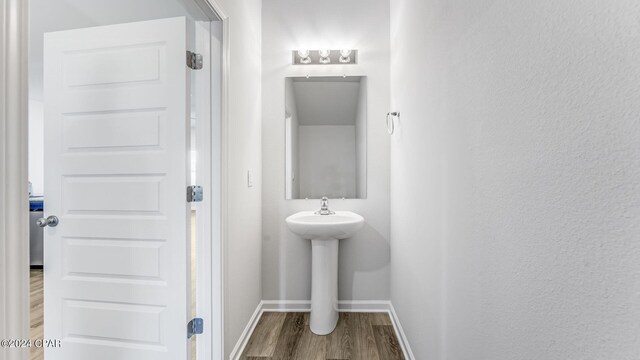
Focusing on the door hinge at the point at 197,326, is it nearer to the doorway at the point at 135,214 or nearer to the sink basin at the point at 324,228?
the doorway at the point at 135,214

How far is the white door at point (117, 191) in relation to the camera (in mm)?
1373

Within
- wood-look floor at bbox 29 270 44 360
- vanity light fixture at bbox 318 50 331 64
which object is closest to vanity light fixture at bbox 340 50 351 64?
vanity light fixture at bbox 318 50 331 64

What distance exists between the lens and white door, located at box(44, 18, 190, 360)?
1.37 m

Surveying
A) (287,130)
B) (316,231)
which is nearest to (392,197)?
(316,231)

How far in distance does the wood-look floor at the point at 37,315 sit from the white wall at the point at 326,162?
1.96 meters

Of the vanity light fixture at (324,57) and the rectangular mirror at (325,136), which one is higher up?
the vanity light fixture at (324,57)

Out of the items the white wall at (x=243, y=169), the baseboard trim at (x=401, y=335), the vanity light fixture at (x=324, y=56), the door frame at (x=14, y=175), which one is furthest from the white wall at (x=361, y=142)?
the door frame at (x=14, y=175)

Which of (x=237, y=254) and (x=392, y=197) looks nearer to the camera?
(x=237, y=254)

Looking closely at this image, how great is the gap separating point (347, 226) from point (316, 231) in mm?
209

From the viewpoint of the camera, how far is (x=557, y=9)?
536 millimetres

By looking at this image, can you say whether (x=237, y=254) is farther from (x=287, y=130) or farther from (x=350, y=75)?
(x=350, y=75)

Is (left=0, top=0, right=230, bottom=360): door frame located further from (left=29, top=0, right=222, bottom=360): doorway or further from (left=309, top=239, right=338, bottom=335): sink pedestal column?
(left=309, top=239, right=338, bottom=335): sink pedestal column

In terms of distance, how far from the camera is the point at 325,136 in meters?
2.32

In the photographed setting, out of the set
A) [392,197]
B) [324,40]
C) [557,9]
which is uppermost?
[324,40]
